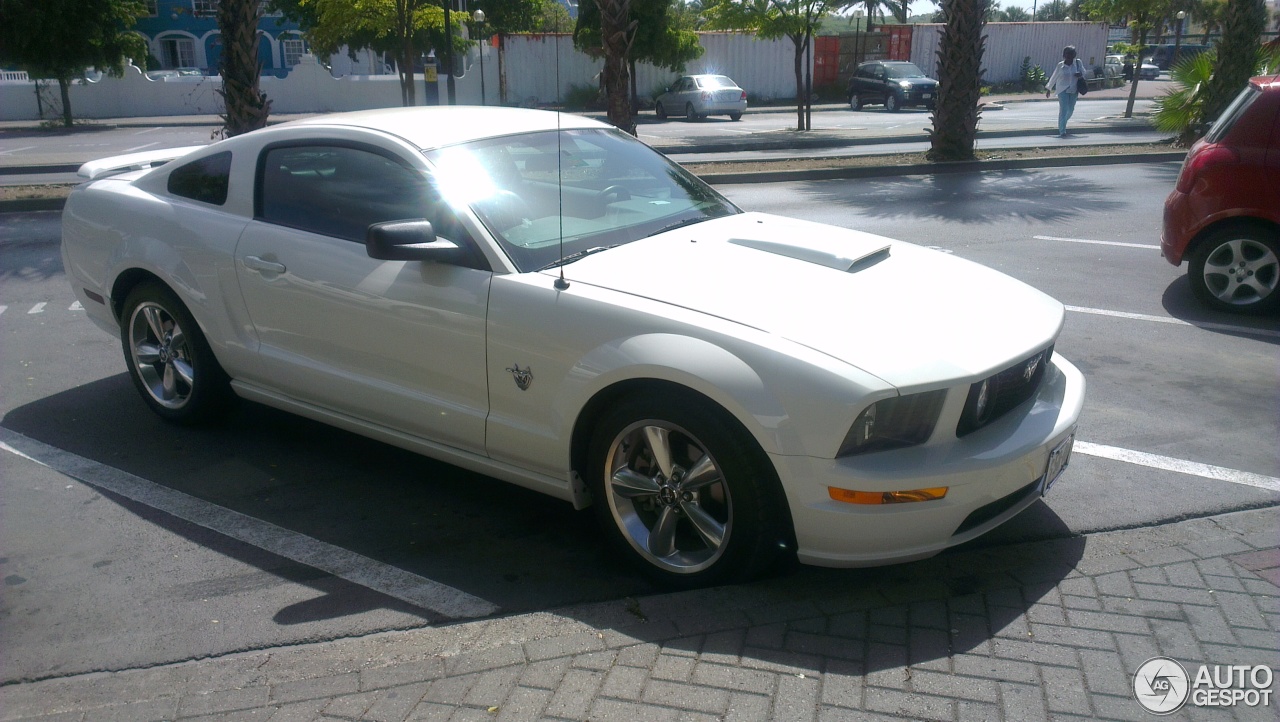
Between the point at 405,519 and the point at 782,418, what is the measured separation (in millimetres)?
1879

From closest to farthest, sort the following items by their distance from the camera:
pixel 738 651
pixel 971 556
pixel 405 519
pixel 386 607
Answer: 1. pixel 738 651
2. pixel 386 607
3. pixel 971 556
4. pixel 405 519

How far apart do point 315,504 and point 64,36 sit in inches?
1279

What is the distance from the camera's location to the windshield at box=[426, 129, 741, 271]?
13.1ft

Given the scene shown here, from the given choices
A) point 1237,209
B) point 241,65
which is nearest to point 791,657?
point 1237,209

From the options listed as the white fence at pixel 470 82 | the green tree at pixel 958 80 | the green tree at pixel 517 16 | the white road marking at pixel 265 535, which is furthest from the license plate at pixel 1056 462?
the green tree at pixel 517 16

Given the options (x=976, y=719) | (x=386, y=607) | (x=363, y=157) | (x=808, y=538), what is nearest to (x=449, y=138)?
(x=363, y=157)

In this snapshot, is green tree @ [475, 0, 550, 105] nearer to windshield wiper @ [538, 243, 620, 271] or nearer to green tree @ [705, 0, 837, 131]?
green tree @ [705, 0, 837, 131]

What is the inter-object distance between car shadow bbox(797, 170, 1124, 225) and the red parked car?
12.0 ft

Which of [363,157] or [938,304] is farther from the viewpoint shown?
[363,157]

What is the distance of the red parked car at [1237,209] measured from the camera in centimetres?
693

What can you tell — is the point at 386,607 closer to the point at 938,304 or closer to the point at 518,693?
the point at 518,693

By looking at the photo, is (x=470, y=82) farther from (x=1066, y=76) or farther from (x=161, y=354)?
(x=161, y=354)

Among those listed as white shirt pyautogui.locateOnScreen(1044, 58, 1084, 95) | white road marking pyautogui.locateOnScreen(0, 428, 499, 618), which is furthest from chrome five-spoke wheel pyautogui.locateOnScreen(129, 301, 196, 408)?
white shirt pyautogui.locateOnScreen(1044, 58, 1084, 95)

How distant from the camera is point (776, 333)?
10.8 feet
